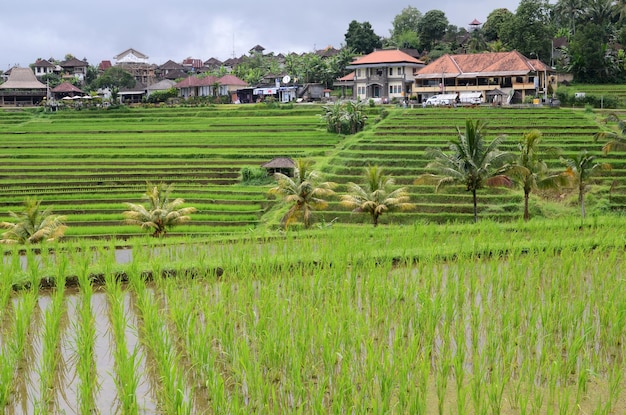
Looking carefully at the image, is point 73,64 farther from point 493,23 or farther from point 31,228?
point 31,228

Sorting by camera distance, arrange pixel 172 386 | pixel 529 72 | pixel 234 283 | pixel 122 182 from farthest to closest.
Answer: pixel 529 72 → pixel 122 182 → pixel 234 283 → pixel 172 386

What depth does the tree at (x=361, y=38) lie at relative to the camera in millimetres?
62781

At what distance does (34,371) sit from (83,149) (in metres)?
28.6

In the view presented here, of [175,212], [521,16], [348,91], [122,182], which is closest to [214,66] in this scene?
[348,91]

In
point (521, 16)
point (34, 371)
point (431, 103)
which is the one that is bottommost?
point (34, 371)

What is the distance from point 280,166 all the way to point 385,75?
2315cm

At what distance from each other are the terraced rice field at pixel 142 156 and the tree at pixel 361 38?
19897 mm

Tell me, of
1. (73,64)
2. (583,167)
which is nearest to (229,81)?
(73,64)

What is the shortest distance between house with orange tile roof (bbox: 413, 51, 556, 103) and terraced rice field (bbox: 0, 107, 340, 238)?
8.47m

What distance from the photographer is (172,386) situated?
18.0 feet

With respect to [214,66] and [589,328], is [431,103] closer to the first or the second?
[589,328]

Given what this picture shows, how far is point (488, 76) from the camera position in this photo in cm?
4372

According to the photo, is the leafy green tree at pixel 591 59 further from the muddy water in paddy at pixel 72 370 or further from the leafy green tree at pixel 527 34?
the muddy water in paddy at pixel 72 370

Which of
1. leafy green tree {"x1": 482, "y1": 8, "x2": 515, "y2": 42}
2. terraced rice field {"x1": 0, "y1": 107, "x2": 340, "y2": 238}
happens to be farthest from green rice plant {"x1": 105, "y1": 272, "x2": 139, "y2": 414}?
leafy green tree {"x1": 482, "y1": 8, "x2": 515, "y2": 42}
